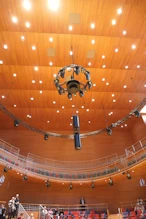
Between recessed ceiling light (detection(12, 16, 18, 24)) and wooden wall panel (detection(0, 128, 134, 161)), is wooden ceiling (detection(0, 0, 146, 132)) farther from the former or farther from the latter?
wooden wall panel (detection(0, 128, 134, 161))

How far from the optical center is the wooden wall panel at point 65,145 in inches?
731

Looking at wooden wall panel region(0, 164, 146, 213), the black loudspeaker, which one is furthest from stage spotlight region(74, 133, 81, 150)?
wooden wall panel region(0, 164, 146, 213)

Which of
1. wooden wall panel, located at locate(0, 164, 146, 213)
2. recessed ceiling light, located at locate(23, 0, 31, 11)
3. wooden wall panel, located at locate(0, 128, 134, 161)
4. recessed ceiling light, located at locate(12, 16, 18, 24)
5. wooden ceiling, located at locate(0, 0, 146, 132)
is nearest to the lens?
recessed ceiling light, located at locate(23, 0, 31, 11)

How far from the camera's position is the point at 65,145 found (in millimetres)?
19391

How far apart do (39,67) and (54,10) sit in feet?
13.2

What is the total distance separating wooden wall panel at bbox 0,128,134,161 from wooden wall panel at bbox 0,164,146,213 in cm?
298

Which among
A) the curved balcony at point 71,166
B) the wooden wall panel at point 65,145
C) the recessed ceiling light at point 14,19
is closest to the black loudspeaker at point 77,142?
the recessed ceiling light at point 14,19

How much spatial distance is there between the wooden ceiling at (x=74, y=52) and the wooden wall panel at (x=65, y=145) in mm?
3700

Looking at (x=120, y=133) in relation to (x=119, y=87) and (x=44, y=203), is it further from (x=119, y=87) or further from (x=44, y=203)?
(x=44, y=203)

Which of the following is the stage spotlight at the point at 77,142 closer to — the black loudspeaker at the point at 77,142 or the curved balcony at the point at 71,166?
the black loudspeaker at the point at 77,142

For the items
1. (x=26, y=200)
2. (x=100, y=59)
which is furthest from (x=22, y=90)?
(x=26, y=200)

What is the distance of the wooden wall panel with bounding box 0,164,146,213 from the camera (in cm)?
1596

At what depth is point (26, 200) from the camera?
51.7 ft

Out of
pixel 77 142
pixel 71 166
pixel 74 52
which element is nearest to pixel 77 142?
pixel 77 142
